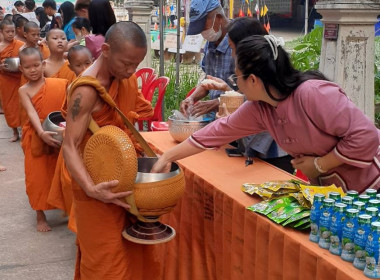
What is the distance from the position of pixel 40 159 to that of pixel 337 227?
296 cm

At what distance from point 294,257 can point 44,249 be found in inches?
95.8

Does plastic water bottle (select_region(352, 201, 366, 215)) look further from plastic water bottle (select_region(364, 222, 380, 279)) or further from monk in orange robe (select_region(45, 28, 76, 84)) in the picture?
monk in orange robe (select_region(45, 28, 76, 84))

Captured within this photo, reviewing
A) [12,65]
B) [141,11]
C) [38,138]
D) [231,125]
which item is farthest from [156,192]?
[141,11]

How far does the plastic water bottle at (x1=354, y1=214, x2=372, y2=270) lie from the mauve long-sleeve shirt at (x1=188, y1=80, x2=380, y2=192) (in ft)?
1.46

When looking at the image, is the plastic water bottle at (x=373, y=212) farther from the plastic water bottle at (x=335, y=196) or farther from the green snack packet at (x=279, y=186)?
the green snack packet at (x=279, y=186)

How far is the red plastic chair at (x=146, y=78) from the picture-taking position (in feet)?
18.7

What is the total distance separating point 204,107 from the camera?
341cm

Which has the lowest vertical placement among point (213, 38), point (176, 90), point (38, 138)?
point (176, 90)

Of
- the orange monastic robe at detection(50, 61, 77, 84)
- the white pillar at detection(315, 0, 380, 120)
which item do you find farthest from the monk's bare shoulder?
the orange monastic robe at detection(50, 61, 77, 84)

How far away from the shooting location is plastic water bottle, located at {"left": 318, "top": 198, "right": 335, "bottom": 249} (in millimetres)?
1768

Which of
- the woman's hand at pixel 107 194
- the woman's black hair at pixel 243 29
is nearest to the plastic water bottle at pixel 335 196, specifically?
the woman's hand at pixel 107 194

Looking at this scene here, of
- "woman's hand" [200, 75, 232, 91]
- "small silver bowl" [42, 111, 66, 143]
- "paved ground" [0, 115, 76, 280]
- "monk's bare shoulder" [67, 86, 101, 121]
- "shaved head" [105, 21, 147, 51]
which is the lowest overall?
"paved ground" [0, 115, 76, 280]

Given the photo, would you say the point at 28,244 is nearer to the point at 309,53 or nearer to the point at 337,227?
the point at 337,227

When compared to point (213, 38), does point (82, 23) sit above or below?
below
